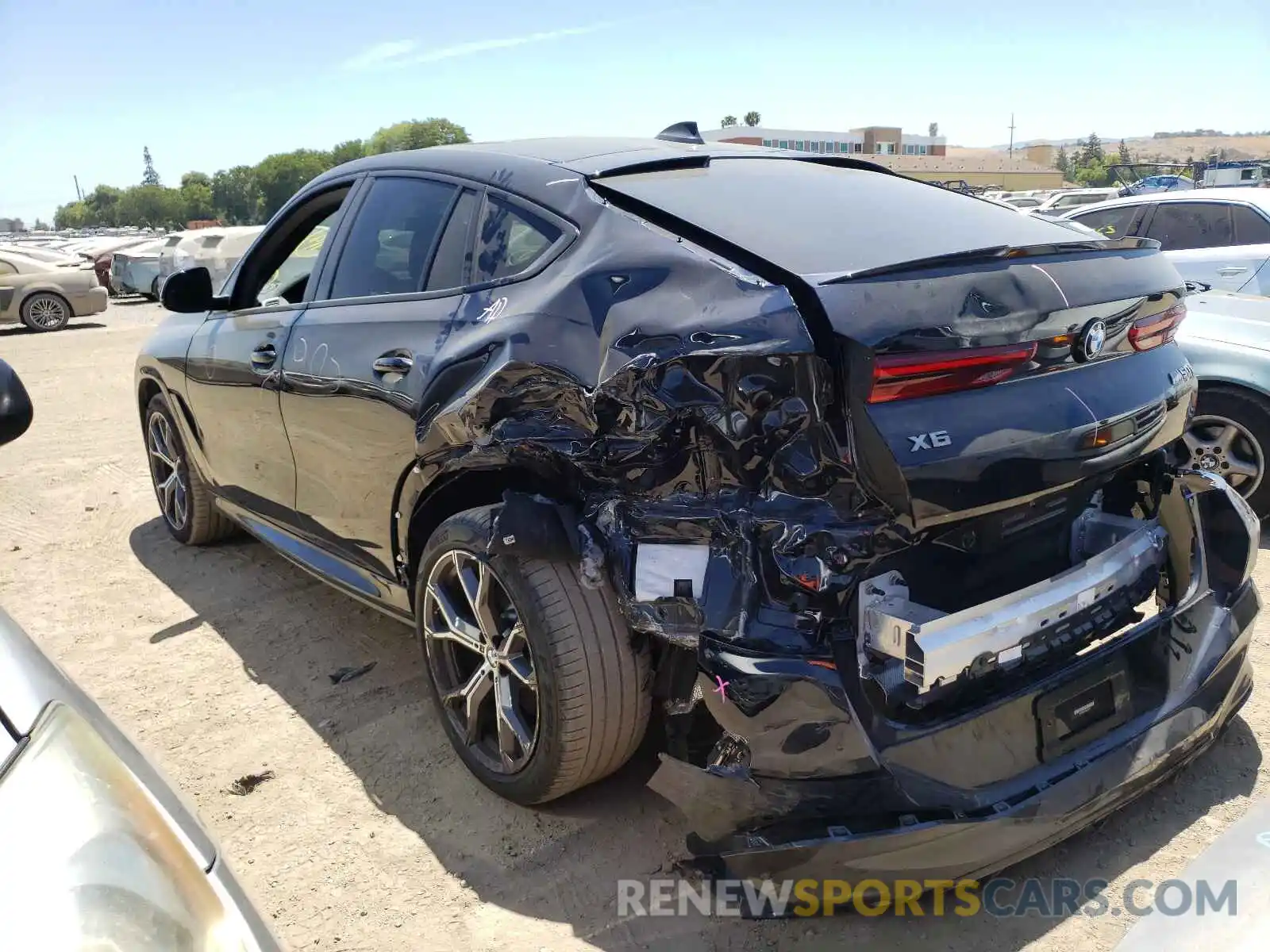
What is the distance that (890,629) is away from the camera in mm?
1990

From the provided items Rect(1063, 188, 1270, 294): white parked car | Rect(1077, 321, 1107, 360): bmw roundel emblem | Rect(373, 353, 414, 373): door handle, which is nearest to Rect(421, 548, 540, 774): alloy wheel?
Rect(373, 353, 414, 373): door handle

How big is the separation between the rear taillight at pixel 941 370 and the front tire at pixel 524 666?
914 mm

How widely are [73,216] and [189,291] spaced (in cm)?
15815

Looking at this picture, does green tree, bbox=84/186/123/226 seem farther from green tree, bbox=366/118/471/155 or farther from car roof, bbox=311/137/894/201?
car roof, bbox=311/137/894/201

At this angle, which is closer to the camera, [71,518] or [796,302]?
[796,302]

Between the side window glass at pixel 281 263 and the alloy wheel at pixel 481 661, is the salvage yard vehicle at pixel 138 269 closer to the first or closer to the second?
the side window glass at pixel 281 263

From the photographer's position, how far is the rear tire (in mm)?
4344

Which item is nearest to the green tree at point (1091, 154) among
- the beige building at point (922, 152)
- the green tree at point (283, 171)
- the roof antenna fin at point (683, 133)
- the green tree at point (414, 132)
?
the beige building at point (922, 152)

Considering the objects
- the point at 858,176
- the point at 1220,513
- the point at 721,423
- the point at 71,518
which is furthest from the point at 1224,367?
the point at 71,518

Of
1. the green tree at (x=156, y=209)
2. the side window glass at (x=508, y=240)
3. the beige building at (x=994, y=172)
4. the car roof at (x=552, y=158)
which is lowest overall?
the side window glass at (x=508, y=240)

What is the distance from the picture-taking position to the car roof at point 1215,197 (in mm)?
6547

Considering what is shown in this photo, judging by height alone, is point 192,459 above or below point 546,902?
above

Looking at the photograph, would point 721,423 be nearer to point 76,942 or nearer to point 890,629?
point 890,629

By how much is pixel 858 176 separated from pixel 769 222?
0.79 m
